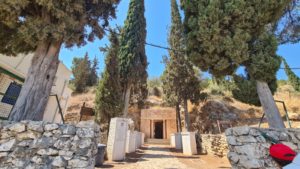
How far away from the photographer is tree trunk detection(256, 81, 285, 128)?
4.65 meters

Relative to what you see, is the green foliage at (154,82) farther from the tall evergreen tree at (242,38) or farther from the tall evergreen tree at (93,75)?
the tall evergreen tree at (242,38)

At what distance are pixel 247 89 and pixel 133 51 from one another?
941cm

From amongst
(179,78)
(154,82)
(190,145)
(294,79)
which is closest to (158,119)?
(179,78)

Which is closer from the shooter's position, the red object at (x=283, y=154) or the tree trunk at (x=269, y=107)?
the red object at (x=283, y=154)

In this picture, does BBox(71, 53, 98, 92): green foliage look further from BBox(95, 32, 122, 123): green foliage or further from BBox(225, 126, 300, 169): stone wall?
BBox(225, 126, 300, 169): stone wall

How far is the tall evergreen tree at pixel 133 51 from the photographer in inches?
507

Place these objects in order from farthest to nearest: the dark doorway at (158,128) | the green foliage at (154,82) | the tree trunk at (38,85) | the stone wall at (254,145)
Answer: the green foliage at (154,82)
the dark doorway at (158,128)
the tree trunk at (38,85)
the stone wall at (254,145)

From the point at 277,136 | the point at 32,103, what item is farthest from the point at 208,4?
the point at 32,103

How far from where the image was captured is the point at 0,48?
4805 mm

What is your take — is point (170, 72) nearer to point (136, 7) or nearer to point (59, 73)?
point (136, 7)

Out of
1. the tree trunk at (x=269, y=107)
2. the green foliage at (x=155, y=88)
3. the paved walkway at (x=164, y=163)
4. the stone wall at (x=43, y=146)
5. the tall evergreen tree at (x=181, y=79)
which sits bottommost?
the paved walkway at (x=164, y=163)

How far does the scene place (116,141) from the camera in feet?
26.1

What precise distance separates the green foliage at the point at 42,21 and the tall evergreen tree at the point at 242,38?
3.41 metres

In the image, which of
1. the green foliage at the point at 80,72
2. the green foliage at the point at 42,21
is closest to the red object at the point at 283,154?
the green foliage at the point at 42,21
